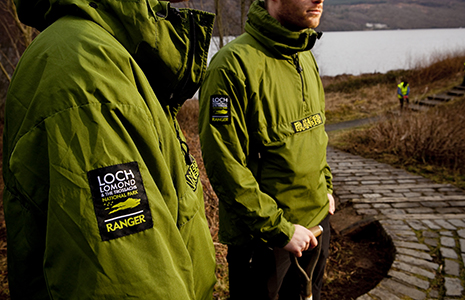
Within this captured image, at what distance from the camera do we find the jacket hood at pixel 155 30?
0.86m

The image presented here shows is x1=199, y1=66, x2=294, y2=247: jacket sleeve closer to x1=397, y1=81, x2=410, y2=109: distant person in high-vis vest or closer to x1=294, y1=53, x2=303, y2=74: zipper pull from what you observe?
x1=294, y1=53, x2=303, y2=74: zipper pull

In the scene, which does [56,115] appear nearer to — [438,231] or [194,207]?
[194,207]

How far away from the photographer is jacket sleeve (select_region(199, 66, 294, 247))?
174 cm

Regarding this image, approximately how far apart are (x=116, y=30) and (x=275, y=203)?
4.13ft

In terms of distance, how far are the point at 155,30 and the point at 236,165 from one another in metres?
0.95

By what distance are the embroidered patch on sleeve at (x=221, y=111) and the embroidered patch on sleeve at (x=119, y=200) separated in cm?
102

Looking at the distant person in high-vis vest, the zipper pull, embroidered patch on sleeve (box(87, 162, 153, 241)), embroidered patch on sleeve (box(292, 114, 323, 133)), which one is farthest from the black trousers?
the distant person in high-vis vest

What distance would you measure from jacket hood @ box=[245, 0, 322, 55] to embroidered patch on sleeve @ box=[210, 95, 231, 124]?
470 mm

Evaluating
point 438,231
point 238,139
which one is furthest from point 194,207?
point 438,231

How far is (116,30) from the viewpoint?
88 centimetres

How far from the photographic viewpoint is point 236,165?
5.76 ft

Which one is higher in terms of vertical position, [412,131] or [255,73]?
[255,73]

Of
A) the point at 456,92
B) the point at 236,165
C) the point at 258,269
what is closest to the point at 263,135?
the point at 236,165

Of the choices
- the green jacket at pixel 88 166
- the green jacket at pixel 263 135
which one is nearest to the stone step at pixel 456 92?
the green jacket at pixel 263 135
